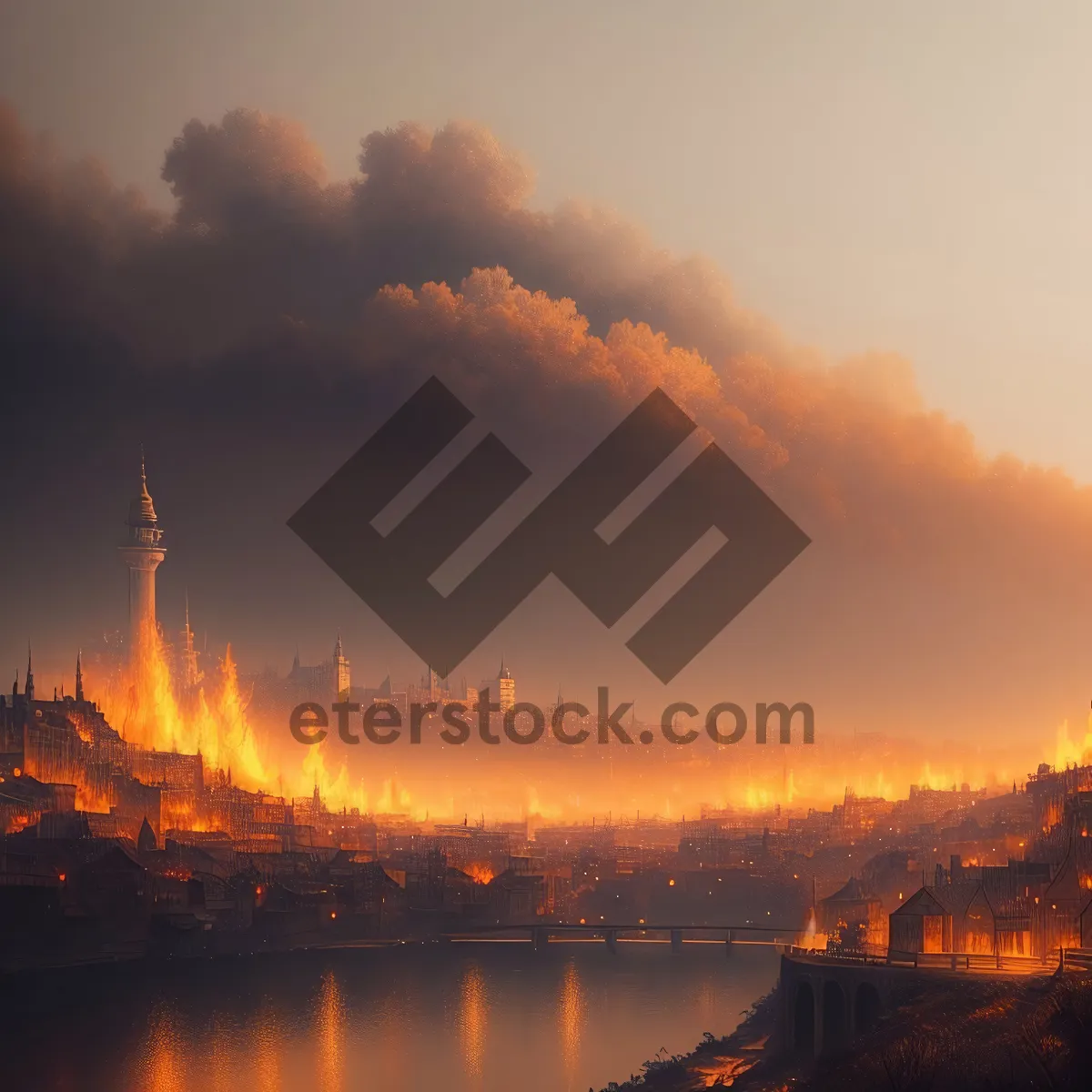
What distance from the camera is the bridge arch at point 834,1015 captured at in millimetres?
66250

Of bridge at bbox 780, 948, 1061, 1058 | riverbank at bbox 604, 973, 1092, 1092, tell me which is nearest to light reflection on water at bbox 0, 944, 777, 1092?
bridge at bbox 780, 948, 1061, 1058

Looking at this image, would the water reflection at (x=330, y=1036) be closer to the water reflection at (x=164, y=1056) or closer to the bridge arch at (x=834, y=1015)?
the water reflection at (x=164, y=1056)

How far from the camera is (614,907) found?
192375mm

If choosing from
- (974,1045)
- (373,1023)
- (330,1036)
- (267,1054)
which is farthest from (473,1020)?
(974,1045)

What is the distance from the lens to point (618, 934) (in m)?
157

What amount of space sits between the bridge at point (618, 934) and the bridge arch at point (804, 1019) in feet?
221

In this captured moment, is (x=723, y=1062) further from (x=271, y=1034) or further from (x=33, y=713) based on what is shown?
(x=33, y=713)

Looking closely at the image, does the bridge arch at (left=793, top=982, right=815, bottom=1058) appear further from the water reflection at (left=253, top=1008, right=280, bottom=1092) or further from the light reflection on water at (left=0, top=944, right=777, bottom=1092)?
the water reflection at (left=253, top=1008, right=280, bottom=1092)

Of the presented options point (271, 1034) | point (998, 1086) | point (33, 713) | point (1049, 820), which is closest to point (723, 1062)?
point (271, 1034)

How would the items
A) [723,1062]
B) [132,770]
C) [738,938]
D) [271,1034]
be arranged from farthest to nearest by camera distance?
[132,770] → [738,938] → [271,1034] → [723,1062]

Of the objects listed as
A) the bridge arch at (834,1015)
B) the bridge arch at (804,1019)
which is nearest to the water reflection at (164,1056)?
the bridge arch at (804,1019)

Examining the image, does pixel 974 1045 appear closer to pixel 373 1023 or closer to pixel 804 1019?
pixel 804 1019

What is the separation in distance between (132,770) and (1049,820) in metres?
108

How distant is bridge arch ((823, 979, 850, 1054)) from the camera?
217 ft
